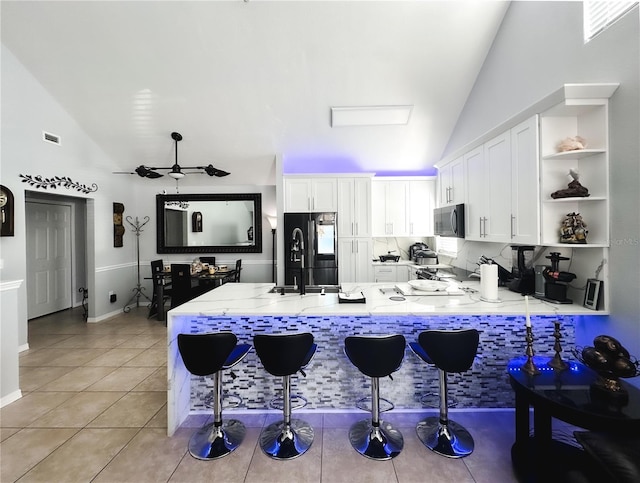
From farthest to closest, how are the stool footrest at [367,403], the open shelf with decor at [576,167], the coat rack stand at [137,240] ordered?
the coat rack stand at [137,240]
the stool footrest at [367,403]
the open shelf with decor at [576,167]

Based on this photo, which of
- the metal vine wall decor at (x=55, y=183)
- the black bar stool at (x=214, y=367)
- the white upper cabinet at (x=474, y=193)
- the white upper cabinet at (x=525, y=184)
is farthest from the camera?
the metal vine wall decor at (x=55, y=183)

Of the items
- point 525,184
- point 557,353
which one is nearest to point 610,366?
point 557,353

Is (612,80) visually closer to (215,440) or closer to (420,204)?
(420,204)

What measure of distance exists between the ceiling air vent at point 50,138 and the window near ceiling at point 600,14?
6080mm

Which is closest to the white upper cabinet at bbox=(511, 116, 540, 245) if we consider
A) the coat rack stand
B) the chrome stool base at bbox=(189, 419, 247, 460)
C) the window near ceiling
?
the window near ceiling

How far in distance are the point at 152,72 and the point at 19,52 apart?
1.58 m

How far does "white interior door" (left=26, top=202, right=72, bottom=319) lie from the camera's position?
4.83 m

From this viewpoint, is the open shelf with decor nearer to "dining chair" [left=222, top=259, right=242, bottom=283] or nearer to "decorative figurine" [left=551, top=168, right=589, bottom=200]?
"decorative figurine" [left=551, top=168, right=589, bottom=200]

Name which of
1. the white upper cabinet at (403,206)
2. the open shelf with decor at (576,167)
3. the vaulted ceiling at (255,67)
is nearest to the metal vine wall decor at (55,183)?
the vaulted ceiling at (255,67)

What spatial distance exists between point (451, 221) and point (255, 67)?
10.3ft

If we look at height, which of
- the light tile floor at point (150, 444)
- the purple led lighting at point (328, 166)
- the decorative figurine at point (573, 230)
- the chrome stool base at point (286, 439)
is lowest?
the light tile floor at point (150, 444)

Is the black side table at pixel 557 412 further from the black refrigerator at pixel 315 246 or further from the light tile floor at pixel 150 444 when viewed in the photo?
the black refrigerator at pixel 315 246

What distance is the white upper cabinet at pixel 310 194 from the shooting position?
4797 millimetres

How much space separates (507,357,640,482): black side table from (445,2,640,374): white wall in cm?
51
